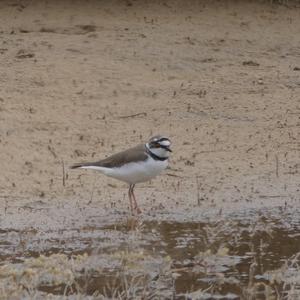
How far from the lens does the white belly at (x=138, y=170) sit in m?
10.4

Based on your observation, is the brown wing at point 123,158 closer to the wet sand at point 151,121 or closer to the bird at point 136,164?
the bird at point 136,164

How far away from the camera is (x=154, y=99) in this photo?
12922mm

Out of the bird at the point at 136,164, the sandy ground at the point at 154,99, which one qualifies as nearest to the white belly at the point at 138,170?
the bird at the point at 136,164

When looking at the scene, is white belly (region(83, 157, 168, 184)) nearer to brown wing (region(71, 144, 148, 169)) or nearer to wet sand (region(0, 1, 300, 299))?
brown wing (region(71, 144, 148, 169))

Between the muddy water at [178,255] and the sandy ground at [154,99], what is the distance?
0.55m

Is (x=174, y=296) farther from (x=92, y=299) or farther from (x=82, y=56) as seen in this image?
(x=82, y=56)

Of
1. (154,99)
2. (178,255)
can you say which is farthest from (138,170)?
(154,99)

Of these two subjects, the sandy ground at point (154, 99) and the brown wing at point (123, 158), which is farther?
the sandy ground at point (154, 99)

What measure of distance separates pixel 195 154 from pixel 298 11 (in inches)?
184

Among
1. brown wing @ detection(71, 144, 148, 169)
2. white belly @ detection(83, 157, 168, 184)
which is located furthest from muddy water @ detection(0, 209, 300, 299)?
brown wing @ detection(71, 144, 148, 169)

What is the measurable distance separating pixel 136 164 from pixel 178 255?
1.34 meters

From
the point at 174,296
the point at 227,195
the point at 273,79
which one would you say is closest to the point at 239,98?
the point at 273,79

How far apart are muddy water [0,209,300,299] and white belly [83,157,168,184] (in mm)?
399

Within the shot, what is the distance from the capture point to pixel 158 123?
1239 cm
